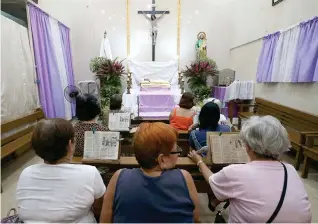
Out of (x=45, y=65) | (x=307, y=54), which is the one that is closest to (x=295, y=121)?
(x=307, y=54)

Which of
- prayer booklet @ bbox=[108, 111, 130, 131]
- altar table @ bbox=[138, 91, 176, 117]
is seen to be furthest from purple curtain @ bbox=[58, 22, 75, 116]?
prayer booklet @ bbox=[108, 111, 130, 131]

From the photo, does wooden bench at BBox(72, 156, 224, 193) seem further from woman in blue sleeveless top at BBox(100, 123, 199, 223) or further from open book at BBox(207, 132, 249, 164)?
woman in blue sleeveless top at BBox(100, 123, 199, 223)

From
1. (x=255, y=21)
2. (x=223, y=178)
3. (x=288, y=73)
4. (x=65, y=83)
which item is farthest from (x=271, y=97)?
(x=65, y=83)

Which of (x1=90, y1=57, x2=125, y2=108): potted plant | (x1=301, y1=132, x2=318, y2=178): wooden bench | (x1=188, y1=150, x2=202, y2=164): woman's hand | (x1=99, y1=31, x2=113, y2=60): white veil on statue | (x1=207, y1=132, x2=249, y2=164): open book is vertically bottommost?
(x1=301, y1=132, x2=318, y2=178): wooden bench

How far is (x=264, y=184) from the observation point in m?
1.00

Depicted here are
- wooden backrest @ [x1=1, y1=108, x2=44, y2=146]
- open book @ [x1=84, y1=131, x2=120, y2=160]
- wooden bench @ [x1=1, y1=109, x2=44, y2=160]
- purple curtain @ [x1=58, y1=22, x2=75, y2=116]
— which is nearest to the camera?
open book @ [x1=84, y1=131, x2=120, y2=160]

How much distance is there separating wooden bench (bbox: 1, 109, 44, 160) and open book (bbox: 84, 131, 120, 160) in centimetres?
163

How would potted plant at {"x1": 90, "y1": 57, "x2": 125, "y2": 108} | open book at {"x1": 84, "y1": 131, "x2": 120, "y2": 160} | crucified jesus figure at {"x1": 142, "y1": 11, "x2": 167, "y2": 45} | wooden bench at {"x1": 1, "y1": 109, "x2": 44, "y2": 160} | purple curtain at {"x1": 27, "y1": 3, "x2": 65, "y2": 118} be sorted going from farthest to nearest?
crucified jesus figure at {"x1": 142, "y1": 11, "x2": 167, "y2": 45} → potted plant at {"x1": 90, "y1": 57, "x2": 125, "y2": 108} → purple curtain at {"x1": 27, "y1": 3, "x2": 65, "y2": 118} → wooden bench at {"x1": 1, "y1": 109, "x2": 44, "y2": 160} → open book at {"x1": 84, "y1": 131, "x2": 120, "y2": 160}

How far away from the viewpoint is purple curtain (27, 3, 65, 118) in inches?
158

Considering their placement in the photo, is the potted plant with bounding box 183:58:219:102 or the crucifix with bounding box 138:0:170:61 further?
the crucifix with bounding box 138:0:170:61

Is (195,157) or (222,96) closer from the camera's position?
(195,157)

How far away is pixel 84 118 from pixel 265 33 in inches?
182

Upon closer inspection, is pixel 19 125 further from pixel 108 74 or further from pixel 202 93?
pixel 202 93

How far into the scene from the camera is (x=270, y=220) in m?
0.97
